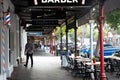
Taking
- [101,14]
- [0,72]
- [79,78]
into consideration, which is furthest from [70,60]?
[101,14]

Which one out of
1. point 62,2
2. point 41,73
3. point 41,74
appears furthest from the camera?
point 41,73

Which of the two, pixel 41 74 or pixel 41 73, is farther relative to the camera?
pixel 41 73

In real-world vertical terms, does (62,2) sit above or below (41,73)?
above

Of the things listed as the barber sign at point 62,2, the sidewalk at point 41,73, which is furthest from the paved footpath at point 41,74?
the barber sign at point 62,2

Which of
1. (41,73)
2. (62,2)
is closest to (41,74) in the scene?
(41,73)

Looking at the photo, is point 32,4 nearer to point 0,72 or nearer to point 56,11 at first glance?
point 0,72

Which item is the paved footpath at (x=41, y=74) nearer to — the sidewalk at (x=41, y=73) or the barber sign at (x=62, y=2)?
the sidewalk at (x=41, y=73)

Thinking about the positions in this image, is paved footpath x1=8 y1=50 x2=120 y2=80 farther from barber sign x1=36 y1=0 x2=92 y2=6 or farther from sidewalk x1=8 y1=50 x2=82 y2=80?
barber sign x1=36 y1=0 x2=92 y2=6

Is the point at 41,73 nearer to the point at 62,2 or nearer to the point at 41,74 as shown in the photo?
the point at 41,74

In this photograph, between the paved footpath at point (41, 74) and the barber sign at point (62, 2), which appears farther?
the paved footpath at point (41, 74)

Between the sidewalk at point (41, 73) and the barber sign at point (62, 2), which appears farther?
A: the sidewalk at point (41, 73)

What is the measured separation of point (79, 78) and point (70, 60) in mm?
4060

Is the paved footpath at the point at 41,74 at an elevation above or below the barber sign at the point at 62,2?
below

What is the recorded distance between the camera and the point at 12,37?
21.8 m
